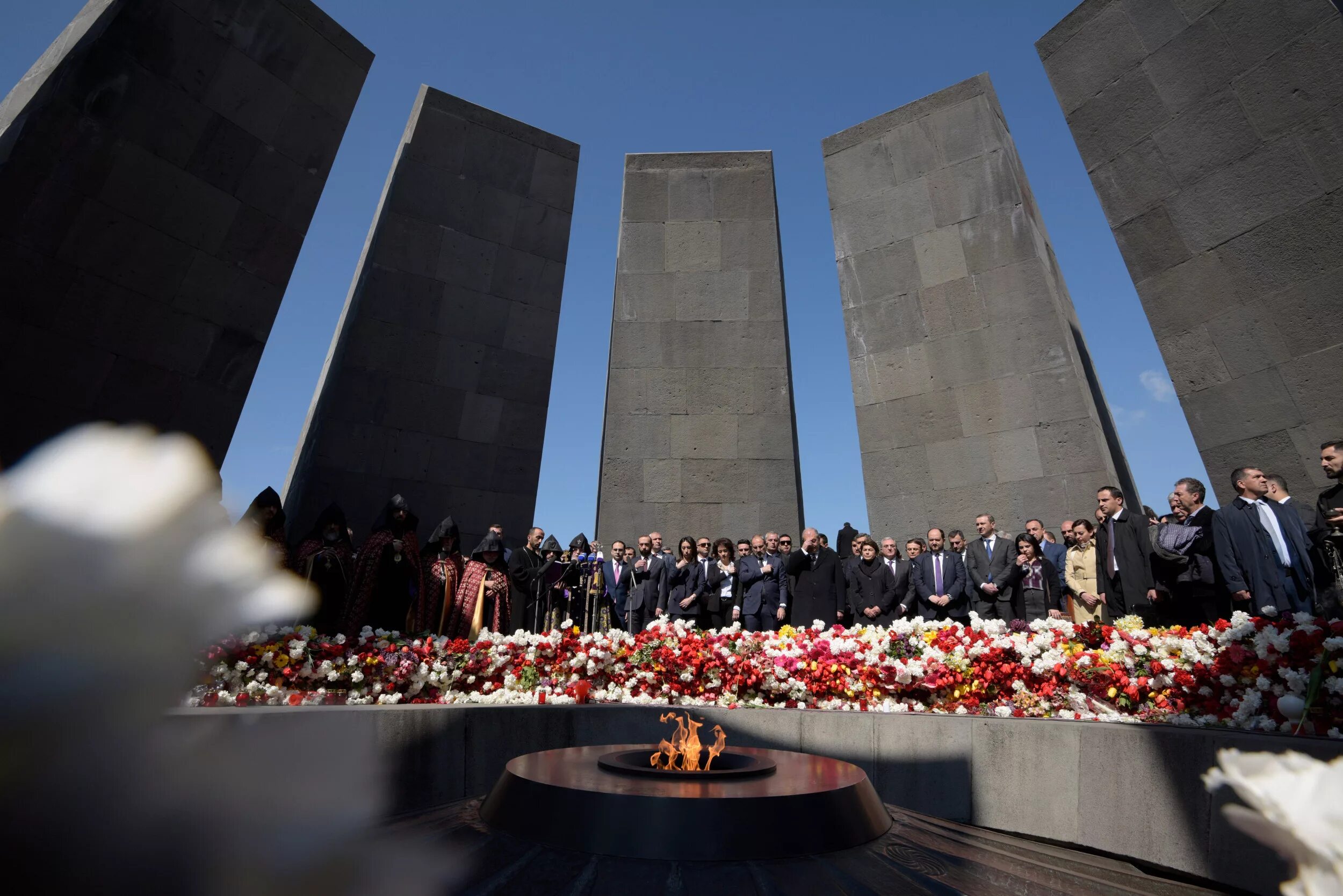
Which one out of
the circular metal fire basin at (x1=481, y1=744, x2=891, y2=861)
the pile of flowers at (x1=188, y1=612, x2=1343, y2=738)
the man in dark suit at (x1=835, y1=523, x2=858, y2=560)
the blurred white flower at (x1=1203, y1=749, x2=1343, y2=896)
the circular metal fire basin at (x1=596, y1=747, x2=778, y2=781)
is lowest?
the circular metal fire basin at (x1=481, y1=744, x2=891, y2=861)

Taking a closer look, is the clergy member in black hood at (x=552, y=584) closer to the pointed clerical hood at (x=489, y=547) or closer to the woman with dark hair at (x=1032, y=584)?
the pointed clerical hood at (x=489, y=547)

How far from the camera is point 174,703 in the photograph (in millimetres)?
889

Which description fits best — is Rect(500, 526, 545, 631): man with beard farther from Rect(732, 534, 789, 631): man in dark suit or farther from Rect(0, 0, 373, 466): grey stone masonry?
Rect(0, 0, 373, 466): grey stone masonry

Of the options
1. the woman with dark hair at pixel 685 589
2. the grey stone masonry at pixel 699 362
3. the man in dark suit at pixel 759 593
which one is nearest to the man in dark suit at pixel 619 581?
the woman with dark hair at pixel 685 589

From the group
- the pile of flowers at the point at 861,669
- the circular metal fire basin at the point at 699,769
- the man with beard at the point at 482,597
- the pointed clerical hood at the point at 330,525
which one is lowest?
the circular metal fire basin at the point at 699,769

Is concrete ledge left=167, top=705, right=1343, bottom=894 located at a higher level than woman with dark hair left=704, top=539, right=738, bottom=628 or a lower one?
lower

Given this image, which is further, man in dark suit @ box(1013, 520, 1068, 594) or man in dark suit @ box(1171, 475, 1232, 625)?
man in dark suit @ box(1013, 520, 1068, 594)

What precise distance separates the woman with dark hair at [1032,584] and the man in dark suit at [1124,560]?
81 centimetres

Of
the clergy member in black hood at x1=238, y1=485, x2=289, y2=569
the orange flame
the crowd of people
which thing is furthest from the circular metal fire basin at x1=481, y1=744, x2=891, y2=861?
the clergy member in black hood at x1=238, y1=485, x2=289, y2=569

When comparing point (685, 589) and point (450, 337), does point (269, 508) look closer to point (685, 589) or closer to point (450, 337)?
point (685, 589)

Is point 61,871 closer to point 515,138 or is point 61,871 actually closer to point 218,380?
point 218,380

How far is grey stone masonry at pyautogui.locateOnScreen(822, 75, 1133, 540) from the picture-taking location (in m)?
10.4

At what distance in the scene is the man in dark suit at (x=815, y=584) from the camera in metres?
8.23

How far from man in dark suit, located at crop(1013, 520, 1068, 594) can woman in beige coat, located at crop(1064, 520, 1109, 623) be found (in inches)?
3.8
